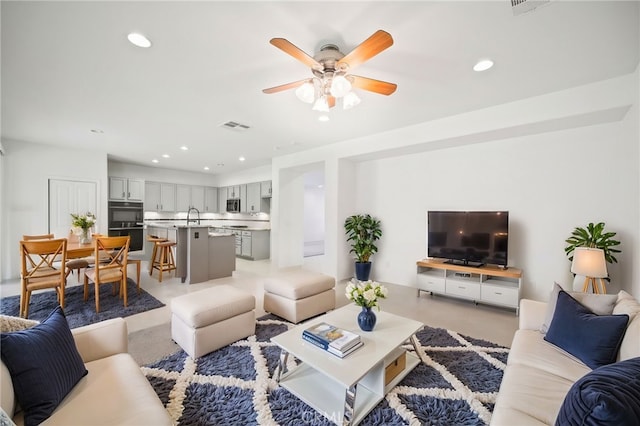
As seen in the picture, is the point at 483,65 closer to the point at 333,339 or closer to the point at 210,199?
the point at 333,339

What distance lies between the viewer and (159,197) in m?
7.74

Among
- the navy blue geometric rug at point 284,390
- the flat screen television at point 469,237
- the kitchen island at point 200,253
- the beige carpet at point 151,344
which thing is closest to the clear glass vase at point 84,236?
the kitchen island at point 200,253

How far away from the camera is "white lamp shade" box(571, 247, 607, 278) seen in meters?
2.56

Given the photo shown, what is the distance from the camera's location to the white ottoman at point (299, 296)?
2977 mm

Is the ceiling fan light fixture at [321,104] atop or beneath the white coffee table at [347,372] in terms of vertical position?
atop

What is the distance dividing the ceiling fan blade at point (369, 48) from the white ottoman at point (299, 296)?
2291 millimetres

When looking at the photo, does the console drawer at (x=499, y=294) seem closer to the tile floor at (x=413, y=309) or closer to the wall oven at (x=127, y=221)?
the tile floor at (x=413, y=309)

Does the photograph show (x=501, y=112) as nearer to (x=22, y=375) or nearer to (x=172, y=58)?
(x=172, y=58)

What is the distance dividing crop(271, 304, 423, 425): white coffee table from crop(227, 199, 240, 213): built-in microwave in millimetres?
6604

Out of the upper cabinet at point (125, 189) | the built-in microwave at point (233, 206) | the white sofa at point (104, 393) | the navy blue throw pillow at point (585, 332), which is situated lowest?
the white sofa at point (104, 393)

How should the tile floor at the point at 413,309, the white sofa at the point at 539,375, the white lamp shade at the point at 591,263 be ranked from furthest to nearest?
the tile floor at the point at 413,309, the white lamp shade at the point at 591,263, the white sofa at the point at 539,375

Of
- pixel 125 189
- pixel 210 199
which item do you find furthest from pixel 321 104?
pixel 210 199

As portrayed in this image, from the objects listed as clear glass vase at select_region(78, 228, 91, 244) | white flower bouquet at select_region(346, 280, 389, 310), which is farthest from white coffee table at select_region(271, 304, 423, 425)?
clear glass vase at select_region(78, 228, 91, 244)

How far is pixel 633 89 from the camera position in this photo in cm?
250
